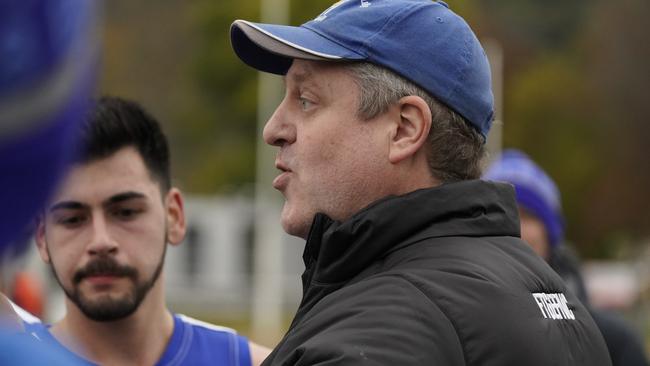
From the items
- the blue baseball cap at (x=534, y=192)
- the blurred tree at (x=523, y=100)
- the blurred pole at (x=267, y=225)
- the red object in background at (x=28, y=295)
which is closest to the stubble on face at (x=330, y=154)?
the blue baseball cap at (x=534, y=192)

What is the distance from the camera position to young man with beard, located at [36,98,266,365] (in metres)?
3.56

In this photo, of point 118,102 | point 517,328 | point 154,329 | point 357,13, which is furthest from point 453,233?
point 118,102

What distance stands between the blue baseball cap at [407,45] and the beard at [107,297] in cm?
99

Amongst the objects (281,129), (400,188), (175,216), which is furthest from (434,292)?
(175,216)

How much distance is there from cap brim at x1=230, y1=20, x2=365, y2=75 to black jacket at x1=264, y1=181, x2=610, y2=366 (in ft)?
1.14

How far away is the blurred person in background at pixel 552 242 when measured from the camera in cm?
503

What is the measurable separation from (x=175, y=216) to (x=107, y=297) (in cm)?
44

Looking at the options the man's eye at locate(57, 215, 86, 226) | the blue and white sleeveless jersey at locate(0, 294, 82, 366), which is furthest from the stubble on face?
the blue and white sleeveless jersey at locate(0, 294, 82, 366)

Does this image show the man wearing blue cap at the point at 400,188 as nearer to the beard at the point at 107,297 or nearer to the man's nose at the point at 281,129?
the man's nose at the point at 281,129

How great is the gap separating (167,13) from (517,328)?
54135 mm

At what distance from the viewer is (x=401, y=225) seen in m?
2.54

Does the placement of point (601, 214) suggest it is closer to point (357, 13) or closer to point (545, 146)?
point (545, 146)

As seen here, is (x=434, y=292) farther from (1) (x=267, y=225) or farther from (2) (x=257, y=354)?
(1) (x=267, y=225)

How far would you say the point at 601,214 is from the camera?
4578 centimetres
